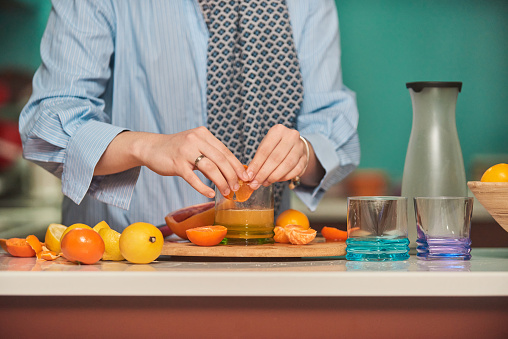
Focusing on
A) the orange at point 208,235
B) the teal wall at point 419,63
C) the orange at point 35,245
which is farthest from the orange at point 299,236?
the teal wall at point 419,63

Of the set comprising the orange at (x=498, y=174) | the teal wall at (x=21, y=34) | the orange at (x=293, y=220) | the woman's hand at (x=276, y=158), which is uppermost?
the teal wall at (x=21, y=34)

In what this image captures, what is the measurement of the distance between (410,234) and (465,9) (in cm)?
253

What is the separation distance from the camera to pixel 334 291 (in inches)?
33.1

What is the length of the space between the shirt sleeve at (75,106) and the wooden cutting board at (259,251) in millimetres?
323

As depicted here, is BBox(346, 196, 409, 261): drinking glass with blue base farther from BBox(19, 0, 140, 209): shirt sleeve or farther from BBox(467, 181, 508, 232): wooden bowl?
BBox(19, 0, 140, 209): shirt sleeve

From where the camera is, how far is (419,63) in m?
3.40

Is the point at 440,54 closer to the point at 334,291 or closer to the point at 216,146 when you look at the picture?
the point at 216,146

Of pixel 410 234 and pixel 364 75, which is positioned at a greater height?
pixel 364 75

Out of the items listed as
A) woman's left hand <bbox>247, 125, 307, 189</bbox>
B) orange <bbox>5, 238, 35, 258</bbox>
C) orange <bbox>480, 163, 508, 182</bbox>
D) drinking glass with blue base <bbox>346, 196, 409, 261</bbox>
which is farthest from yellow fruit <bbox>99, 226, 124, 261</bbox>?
orange <bbox>480, 163, 508, 182</bbox>

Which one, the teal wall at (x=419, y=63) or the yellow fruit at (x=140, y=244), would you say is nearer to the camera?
the yellow fruit at (x=140, y=244)

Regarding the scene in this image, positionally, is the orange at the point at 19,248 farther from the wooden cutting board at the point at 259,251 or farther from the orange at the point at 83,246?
the wooden cutting board at the point at 259,251

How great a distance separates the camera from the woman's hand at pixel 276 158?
1135 millimetres

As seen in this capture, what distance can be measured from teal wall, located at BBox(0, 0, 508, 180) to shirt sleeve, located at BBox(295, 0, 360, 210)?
1661mm

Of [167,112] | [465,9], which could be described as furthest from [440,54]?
[167,112]
